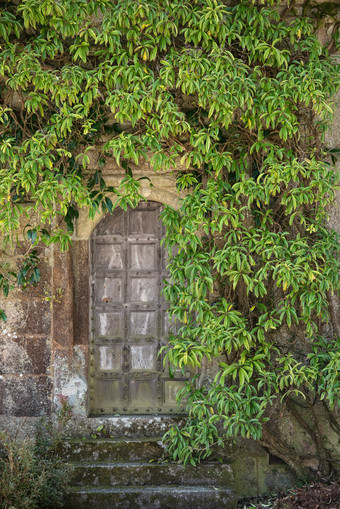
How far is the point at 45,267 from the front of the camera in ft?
13.7

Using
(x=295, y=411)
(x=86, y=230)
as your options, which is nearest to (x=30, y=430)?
(x=86, y=230)

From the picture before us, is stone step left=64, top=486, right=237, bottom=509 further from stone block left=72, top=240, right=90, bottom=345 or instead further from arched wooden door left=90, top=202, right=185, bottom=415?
stone block left=72, top=240, right=90, bottom=345

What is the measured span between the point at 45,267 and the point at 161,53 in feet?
6.33

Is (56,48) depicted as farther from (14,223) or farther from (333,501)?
(333,501)

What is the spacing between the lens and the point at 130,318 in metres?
4.30

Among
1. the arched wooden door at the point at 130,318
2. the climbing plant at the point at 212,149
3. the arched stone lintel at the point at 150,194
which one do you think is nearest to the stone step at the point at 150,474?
the climbing plant at the point at 212,149

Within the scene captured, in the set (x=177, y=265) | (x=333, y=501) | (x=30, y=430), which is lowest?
(x=333, y=501)

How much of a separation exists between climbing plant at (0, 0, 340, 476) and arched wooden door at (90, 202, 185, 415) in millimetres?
446

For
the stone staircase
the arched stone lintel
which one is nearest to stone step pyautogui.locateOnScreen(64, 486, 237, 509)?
the stone staircase

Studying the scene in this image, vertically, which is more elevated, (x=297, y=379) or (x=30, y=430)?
(x=297, y=379)

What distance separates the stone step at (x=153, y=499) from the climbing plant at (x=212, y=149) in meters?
0.29

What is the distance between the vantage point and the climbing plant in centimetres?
343

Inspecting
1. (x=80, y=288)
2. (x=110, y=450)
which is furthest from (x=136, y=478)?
(x=80, y=288)

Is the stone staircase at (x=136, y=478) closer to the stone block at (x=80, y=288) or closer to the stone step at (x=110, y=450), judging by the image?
the stone step at (x=110, y=450)
